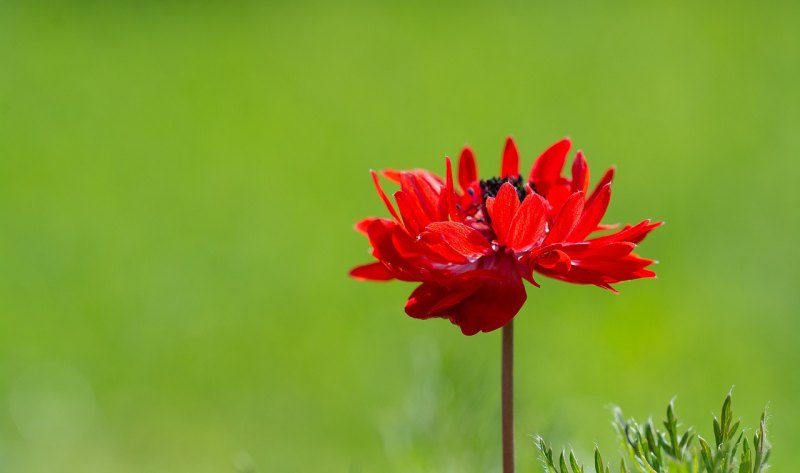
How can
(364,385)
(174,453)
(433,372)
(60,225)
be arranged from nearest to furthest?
(433,372) < (174,453) < (364,385) < (60,225)

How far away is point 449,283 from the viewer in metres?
0.81

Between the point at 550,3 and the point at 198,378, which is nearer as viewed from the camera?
the point at 198,378

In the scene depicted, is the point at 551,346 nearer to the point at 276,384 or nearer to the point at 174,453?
the point at 276,384

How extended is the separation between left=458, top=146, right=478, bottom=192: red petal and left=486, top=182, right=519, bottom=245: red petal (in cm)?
15

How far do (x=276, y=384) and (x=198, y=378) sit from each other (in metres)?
0.18

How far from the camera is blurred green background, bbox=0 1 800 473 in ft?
7.50

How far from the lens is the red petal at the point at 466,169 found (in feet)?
3.26

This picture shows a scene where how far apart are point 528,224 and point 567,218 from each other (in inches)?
1.1

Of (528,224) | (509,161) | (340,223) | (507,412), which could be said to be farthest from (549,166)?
(340,223)

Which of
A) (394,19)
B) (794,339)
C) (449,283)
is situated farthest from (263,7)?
(449,283)

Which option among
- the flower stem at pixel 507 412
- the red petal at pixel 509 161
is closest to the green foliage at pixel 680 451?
the flower stem at pixel 507 412

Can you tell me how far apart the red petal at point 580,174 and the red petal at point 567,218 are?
0.08 meters

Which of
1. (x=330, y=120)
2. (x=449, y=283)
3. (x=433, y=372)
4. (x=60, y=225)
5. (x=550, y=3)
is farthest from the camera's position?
(x=550, y=3)

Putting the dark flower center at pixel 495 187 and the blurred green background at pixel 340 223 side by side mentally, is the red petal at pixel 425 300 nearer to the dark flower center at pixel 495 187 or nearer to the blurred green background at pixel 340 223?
the dark flower center at pixel 495 187
